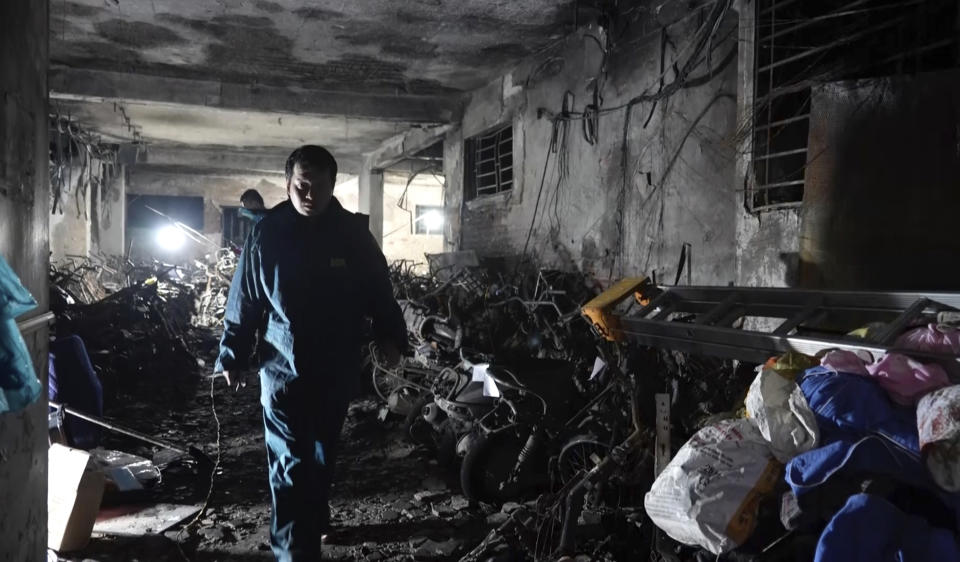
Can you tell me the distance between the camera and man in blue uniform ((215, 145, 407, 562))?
10.6 feet

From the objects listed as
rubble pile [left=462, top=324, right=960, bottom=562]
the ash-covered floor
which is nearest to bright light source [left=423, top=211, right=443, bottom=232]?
the ash-covered floor

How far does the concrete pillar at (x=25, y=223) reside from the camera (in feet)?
7.48

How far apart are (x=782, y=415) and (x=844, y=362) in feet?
0.72

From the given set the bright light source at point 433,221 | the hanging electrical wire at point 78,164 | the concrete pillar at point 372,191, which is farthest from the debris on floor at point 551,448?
the bright light source at point 433,221

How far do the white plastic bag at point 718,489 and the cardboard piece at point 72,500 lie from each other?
317 cm

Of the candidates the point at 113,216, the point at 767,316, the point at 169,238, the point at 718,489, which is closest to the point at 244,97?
the point at 767,316

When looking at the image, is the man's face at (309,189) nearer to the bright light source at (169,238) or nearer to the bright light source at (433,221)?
the bright light source at (433,221)

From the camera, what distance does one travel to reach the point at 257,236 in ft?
11.0

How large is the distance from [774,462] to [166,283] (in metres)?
11.0

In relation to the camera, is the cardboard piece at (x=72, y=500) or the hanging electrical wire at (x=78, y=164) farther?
the hanging electrical wire at (x=78, y=164)

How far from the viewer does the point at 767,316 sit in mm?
2463

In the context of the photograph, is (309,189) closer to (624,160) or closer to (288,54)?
(624,160)

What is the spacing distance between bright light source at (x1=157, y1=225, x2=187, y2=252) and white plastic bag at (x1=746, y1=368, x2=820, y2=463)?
74.3 ft

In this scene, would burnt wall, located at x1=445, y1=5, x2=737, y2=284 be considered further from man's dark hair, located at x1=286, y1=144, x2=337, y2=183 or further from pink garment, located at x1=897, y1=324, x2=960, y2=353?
pink garment, located at x1=897, y1=324, x2=960, y2=353
